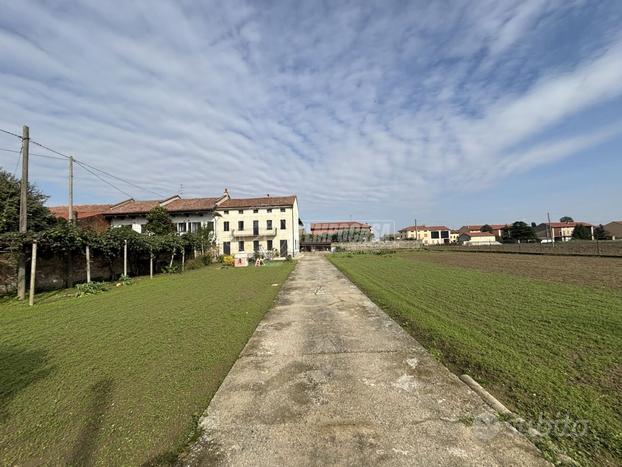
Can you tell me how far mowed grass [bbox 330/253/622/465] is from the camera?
2.37 m

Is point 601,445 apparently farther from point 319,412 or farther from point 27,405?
point 27,405

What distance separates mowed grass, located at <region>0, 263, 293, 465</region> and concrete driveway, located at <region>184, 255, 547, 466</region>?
37 centimetres

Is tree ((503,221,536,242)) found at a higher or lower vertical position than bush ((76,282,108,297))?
higher

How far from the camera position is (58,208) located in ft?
99.3

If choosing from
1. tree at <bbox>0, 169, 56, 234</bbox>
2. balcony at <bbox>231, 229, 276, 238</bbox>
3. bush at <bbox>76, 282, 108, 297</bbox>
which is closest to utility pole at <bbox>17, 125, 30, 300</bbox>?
bush at <bbox>76, 282, 108, 297</bbox>

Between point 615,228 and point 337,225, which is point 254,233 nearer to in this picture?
point 337,225

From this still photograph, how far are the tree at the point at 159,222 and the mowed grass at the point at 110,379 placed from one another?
2064cm

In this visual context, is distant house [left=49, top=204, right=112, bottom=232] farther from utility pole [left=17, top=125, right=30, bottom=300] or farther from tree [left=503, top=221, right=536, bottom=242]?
tree [left=503, top=221, right=536, bottom=242]

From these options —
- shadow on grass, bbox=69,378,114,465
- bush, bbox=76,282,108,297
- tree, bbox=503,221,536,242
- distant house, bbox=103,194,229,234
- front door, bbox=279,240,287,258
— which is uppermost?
distant house, bbox=103,194,229,234

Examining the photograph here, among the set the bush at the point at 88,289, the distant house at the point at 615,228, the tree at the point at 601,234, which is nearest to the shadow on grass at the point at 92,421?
the bush at the point at 88,289

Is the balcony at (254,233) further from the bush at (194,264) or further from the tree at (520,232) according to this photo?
the tree at (520,232)

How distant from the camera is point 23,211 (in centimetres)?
951

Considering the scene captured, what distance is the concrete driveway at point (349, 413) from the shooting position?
1.98 meters

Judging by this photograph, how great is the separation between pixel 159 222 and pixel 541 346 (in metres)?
29.1
